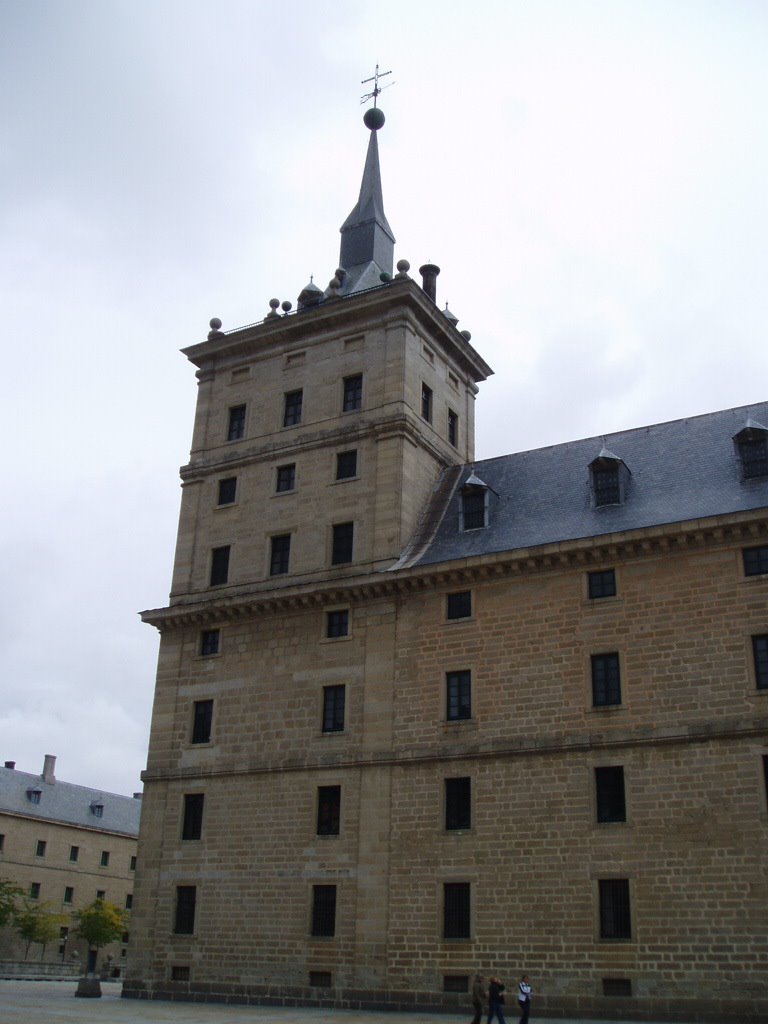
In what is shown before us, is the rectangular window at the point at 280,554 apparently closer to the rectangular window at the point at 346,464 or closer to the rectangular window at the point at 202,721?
the rectangular window at the point at 346,464

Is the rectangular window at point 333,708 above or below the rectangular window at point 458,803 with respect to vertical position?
above

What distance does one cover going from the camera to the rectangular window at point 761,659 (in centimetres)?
2842

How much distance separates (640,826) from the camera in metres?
28.5

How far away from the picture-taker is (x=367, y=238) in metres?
47.0

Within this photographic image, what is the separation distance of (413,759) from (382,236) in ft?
82.6

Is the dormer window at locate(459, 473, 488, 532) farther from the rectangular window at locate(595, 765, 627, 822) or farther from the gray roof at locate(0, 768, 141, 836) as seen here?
the gray roof at locate(0, 768, 141, 836)

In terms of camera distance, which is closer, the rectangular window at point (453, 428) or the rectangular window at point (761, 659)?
the rectangular window at point (761, 659)

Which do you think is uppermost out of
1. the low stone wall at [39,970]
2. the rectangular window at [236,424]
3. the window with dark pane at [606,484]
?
the rectangular window at [236,424]

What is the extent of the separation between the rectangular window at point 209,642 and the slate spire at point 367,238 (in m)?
15.6

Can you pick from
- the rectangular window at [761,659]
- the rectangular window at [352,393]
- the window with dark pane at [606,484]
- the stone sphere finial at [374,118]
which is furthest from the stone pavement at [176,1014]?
the stone sphere finial at [374,118]

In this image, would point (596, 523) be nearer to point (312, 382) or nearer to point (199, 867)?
point (312, 382)

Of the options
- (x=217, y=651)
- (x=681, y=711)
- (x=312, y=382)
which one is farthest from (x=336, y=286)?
(x=681, y=711)

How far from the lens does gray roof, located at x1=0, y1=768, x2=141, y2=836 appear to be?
2840 inches

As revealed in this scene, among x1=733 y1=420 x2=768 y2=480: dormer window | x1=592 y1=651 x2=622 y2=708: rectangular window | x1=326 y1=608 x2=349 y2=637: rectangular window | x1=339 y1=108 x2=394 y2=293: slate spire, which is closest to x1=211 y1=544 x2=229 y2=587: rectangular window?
x1=326 y1=608 x2=349 y2=637: rectangular window
